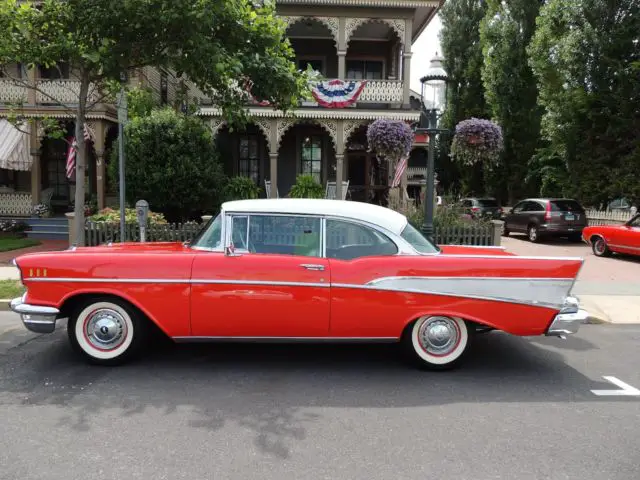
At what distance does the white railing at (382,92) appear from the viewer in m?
15.9

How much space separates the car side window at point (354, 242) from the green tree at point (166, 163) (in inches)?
335

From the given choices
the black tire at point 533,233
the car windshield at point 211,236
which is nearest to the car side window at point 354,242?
the car windshield at point 211,236

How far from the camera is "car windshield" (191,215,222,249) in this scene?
4918 millimetres

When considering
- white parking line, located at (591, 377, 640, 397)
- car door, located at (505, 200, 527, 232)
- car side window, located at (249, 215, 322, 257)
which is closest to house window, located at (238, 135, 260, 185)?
car door, located at (505, 200, 527, 232)

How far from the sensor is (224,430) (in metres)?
3.62

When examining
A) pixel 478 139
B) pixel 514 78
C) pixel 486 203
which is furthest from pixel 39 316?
pixel 514 78

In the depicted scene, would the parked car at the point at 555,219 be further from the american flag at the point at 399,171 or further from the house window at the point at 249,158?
the house window at the point at 249,158

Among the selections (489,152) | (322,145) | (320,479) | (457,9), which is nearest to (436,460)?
(320,479)

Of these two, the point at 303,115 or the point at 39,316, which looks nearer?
the point at 39,316

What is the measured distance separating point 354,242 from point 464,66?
31.6m

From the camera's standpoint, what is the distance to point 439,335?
4.81m

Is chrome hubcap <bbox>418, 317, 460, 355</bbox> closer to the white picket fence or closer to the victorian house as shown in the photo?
the victorian house

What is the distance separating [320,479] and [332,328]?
1793 mm

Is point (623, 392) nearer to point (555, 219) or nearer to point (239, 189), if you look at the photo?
point (239, 189)
